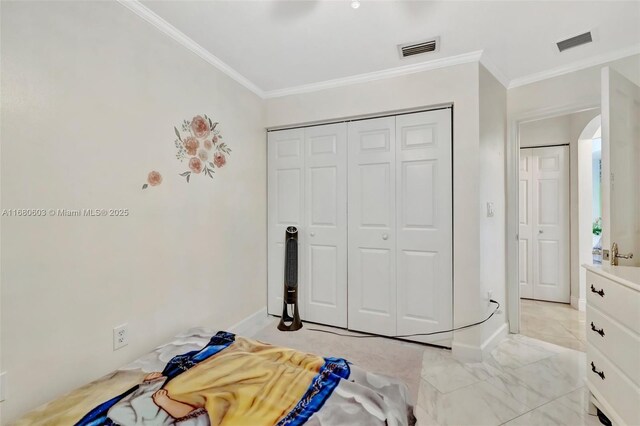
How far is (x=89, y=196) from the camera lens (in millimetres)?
1489

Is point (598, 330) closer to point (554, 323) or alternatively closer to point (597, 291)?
point (597, 291)

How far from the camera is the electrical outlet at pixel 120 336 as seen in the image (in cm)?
160

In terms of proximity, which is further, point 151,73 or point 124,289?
point 151,73

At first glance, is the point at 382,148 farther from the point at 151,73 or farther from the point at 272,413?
the point at 272,413

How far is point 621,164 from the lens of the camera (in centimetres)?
176

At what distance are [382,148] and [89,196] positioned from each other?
7.15 feet

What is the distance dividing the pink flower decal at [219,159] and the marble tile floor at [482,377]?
64.3 inches

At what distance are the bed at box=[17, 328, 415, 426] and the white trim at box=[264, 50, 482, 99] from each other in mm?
2321

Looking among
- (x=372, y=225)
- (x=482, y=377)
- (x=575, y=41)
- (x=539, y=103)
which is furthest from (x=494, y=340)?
(x=575, y=41)

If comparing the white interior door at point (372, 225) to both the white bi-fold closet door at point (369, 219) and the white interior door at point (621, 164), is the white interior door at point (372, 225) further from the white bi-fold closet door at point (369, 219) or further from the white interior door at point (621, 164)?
the white interior door at point (621, 164)

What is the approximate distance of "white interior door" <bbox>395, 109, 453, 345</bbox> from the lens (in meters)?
2.38

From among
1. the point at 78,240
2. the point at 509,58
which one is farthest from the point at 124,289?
the point at 509,58

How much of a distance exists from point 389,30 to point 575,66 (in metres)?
1.70

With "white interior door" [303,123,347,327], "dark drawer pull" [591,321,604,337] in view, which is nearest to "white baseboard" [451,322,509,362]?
"dark drawer pull" [591,321,604,337]
